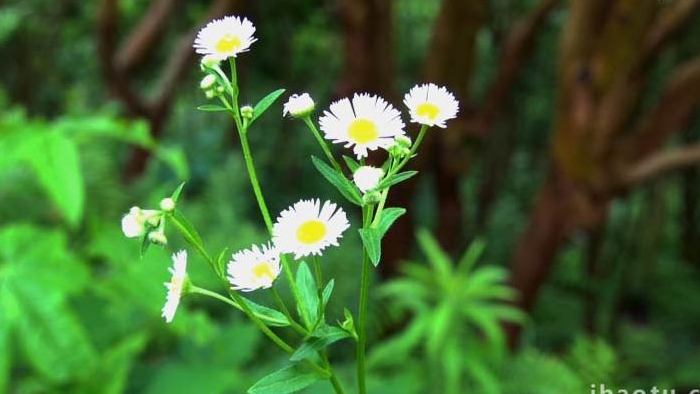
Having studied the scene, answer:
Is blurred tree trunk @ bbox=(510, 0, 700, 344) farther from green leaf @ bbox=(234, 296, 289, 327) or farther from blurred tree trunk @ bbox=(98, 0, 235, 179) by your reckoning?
green leaf @ bbox=(234, 296, 289, 327)

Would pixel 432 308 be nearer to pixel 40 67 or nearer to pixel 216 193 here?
pixel 216 193

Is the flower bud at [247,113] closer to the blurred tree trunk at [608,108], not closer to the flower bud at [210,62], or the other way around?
the flower bud at [210,62]

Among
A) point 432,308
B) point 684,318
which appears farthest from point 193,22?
point 684,318

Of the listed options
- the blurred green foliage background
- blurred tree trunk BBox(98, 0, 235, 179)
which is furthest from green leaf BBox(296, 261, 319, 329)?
blurred tree trunk BBox(98, 0, 235, 179)

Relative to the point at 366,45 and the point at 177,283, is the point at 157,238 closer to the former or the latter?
the point at 177,283

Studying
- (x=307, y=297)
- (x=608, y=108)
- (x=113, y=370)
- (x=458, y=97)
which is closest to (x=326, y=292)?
(x=307, y=297)
